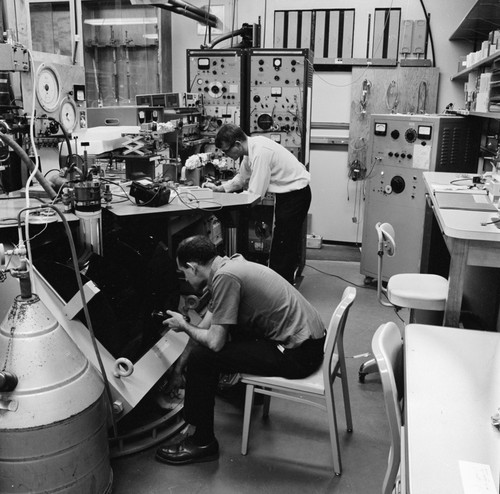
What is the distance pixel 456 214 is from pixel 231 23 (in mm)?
4281

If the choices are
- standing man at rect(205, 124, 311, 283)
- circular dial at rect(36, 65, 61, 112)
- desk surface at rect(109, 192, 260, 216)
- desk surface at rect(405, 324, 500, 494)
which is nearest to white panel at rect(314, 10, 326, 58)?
standing man at rect(205, 124, 311, 283)

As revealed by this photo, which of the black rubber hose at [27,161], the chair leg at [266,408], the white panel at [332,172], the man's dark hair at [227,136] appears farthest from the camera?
the white panel at [332,172]

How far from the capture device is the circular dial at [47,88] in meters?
2.89

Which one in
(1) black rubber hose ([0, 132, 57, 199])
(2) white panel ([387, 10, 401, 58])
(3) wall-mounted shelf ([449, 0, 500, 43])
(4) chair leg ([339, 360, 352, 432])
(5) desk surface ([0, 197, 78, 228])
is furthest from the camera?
(2) white panel ([387, 10, 401, 58])

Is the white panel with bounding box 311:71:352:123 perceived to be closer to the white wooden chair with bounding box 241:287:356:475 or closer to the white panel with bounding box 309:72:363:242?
the white panel with bounding box 309:72:363:242

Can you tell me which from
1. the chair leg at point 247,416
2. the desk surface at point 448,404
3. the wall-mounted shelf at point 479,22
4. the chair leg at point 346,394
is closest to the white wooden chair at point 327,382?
the chair leg at point 247,416

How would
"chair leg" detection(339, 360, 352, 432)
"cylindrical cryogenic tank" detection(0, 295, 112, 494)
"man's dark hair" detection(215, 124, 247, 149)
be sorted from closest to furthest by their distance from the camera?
"cylindrical cryogenic tank" detection(0, 295, 112, 494), "chair leg" detection(339, 360, 352, 432), "man's dark hair" detection(215, 124, 247, 149)

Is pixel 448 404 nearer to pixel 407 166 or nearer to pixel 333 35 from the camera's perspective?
pixel 407 166

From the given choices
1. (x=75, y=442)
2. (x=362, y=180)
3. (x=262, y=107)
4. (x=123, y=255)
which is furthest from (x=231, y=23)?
(x=75, y=442)

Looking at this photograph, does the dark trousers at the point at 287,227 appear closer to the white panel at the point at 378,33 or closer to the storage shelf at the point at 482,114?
the storage shelf at the point at 482,114

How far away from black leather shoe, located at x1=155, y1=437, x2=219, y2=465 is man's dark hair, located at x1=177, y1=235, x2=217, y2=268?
0.77 metres

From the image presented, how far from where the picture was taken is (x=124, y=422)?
8.54ft

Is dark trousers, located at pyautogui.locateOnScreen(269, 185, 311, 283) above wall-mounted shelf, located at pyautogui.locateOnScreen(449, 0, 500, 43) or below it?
below

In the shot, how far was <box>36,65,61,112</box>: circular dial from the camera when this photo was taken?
289 cm
